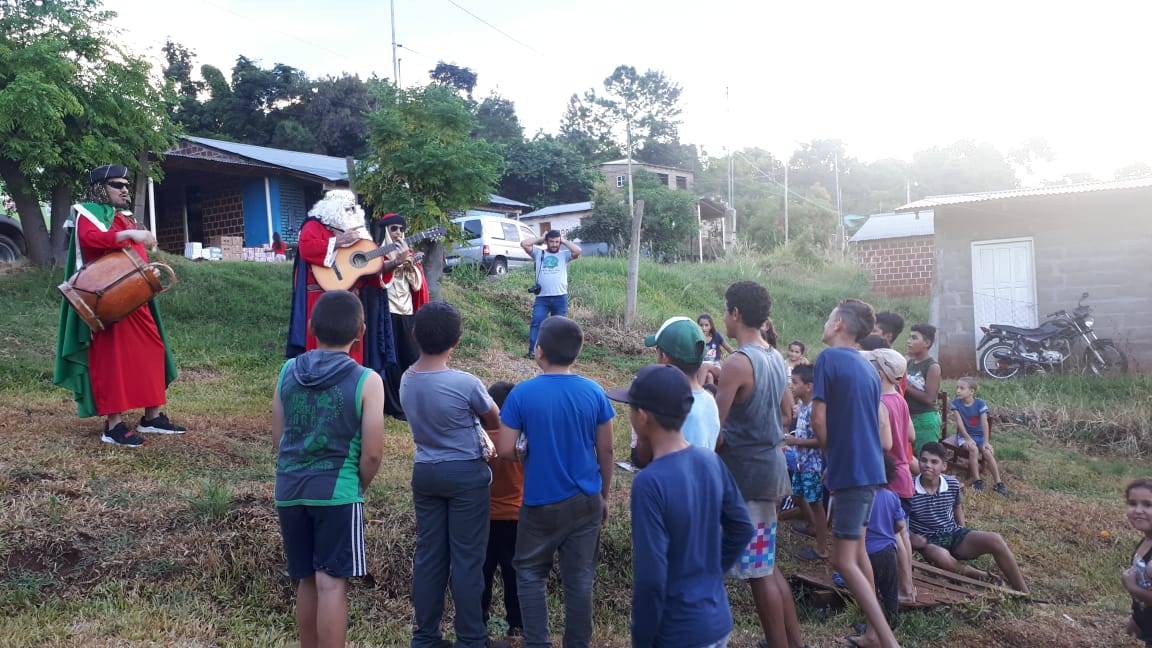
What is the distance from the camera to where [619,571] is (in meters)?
5.09

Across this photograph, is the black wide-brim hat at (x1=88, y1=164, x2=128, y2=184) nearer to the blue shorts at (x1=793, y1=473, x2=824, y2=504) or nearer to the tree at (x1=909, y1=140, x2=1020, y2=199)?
the blue shorts at (x1=793, y1=473, x2=824, y2=504)

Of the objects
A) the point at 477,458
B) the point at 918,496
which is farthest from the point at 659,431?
the point at 918,496

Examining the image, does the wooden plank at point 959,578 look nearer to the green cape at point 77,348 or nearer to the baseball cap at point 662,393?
the baseball cap at point 662,393

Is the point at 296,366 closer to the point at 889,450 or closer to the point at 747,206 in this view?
the point at 889,450

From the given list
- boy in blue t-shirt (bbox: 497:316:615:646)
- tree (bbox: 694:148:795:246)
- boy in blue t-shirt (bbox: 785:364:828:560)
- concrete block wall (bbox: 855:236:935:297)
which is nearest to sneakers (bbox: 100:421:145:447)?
boy in blue t-shirt (bbox: 497:316:615:646)

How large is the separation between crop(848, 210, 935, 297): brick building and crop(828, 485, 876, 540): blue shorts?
52.0ft

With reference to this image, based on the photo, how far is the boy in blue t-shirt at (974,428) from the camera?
7.16 metres

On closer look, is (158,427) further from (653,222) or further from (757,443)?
(653,222)

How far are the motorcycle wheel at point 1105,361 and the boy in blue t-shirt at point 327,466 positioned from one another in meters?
10.9

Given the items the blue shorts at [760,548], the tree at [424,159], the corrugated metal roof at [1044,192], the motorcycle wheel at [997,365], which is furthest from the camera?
the motorcycle wheel at [997,365]

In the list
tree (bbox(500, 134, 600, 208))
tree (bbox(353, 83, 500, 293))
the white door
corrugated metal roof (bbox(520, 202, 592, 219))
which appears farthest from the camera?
tree (bbox(500, 134, 600, 208))

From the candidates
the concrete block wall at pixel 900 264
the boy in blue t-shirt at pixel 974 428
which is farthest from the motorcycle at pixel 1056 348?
the concrete block wall at pixel 900 264

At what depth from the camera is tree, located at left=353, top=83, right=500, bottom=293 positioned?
1012cm

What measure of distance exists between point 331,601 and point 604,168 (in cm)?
4124
